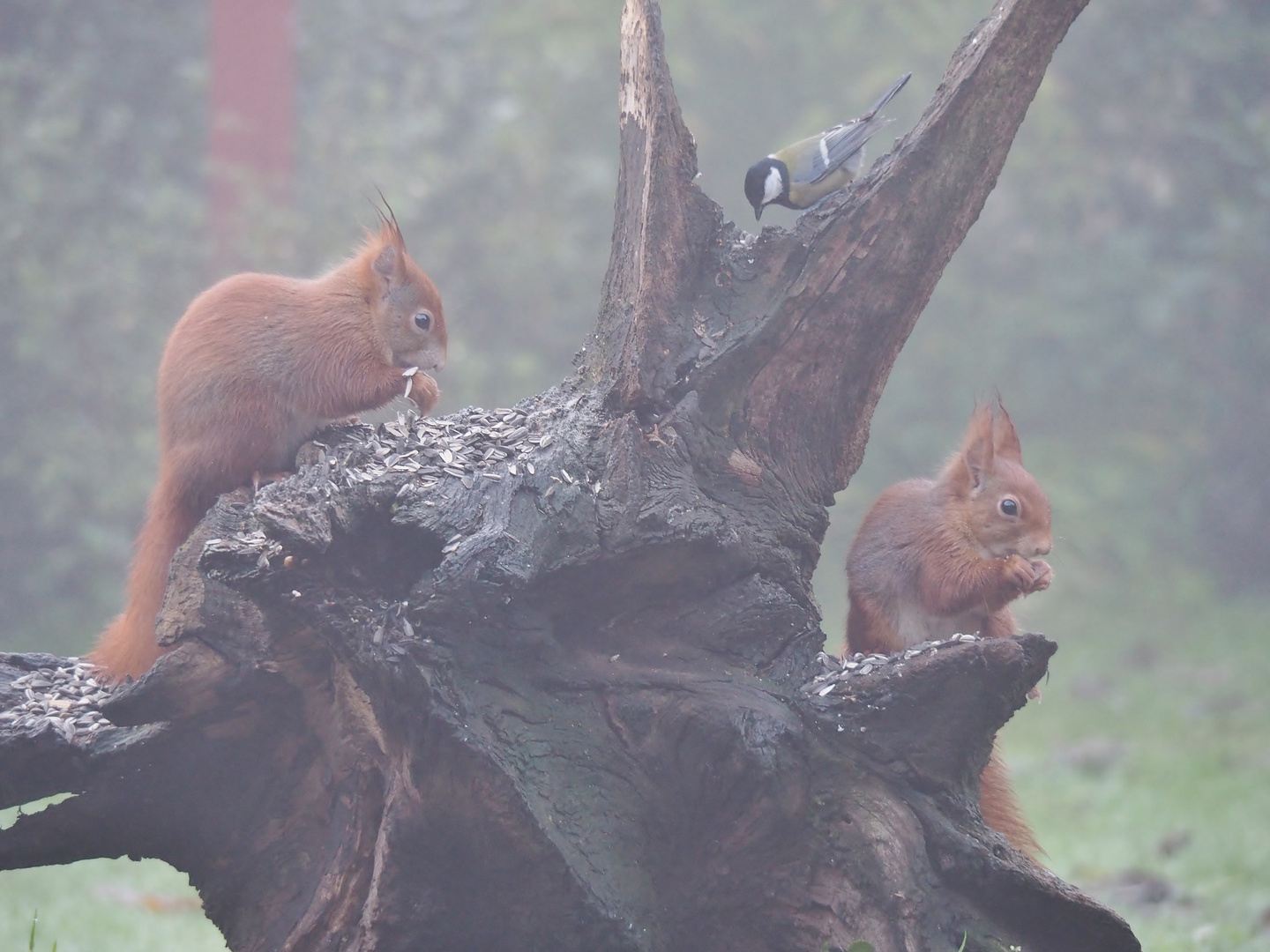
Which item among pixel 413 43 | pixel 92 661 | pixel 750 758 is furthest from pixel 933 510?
pixel 413 43

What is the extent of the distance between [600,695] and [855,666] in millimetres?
604

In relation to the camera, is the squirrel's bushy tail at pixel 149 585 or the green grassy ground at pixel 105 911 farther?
the green grassy ground at pixel 105 911

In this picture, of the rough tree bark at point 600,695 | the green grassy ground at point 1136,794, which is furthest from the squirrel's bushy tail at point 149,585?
the green grassy ground at point 1136,794

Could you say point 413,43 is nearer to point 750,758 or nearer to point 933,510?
point 933,510

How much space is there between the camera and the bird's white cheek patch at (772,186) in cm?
378

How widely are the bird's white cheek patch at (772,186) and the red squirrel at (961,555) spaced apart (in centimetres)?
98

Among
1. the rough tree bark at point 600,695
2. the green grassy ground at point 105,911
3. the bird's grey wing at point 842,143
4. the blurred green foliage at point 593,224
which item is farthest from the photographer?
the blurred green foliage at point 593,224

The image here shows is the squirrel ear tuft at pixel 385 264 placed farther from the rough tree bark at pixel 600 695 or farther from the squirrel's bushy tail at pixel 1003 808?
the squirrel's bushy tail at pixel 1003 808

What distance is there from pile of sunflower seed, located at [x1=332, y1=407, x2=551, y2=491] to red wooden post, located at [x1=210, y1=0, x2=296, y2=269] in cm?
643

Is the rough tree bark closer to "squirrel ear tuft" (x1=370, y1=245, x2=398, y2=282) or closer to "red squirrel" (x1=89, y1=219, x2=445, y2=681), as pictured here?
"red squirrel" (x1=89, y1=219, x2=445, y2=681)

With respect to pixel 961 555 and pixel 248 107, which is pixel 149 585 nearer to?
pixel 961 555

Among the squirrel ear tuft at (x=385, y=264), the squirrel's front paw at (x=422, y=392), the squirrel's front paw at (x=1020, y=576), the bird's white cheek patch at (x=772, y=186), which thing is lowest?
the squirrel's front paw at (x=1020, y=576)

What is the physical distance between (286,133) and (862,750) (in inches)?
308

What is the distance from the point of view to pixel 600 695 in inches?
101
